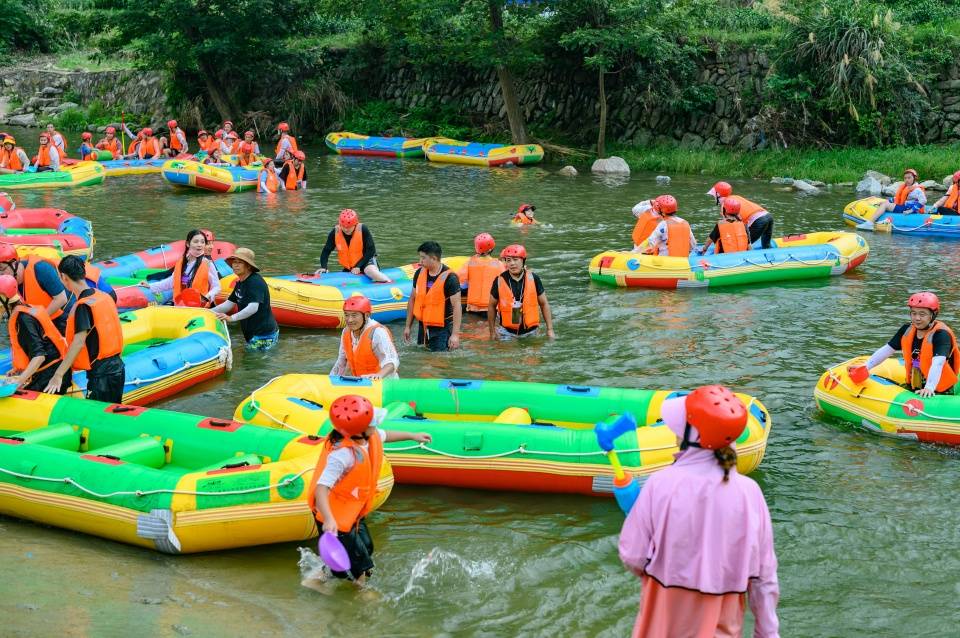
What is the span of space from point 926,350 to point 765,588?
187 inches

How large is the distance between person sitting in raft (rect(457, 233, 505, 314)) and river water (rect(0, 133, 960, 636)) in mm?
369

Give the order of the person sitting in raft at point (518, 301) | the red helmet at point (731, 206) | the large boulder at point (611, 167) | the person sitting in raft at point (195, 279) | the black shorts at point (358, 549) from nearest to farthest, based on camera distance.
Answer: the black shorts at point (358, 549), the person sitting in raft at point (518, 301), the person sitting in raft at point (195, 279), the red helmet at point (731, 206), the large boulder at point (611, 167)

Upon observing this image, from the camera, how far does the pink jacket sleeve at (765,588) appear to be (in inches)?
133

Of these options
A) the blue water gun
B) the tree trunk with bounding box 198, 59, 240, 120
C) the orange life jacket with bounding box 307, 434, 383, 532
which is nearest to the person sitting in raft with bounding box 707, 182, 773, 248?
the orange life jacket with bounding box 307, 434, 383, 532

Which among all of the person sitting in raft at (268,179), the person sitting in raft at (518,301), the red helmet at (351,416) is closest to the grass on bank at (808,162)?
the person sitting in raft at (268,179)

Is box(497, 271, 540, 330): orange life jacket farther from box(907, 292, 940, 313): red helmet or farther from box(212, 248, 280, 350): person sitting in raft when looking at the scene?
box(907, 292, 940, 313): red helmet

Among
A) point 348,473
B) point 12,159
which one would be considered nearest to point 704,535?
point 348,473

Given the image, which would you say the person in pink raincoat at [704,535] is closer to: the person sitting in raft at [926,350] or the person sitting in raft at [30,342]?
the person sitting in raft at [926,350]

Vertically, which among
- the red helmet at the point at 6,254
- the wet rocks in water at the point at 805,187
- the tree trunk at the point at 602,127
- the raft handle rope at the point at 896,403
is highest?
the tree trunk at the point at 602,127

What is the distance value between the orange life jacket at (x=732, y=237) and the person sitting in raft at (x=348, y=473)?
27.1ft

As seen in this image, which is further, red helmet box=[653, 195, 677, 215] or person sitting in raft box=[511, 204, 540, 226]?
person sitting in raft box=[511, 204, 540, 226]

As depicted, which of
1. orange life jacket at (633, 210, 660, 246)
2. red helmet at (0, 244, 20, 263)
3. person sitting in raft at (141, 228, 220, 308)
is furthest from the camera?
orange life jacket at (633, 210, 660, 246)

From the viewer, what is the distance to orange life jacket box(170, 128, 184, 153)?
24.2 meters

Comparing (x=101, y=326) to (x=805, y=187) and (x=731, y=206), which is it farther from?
(x=805, y=187)
